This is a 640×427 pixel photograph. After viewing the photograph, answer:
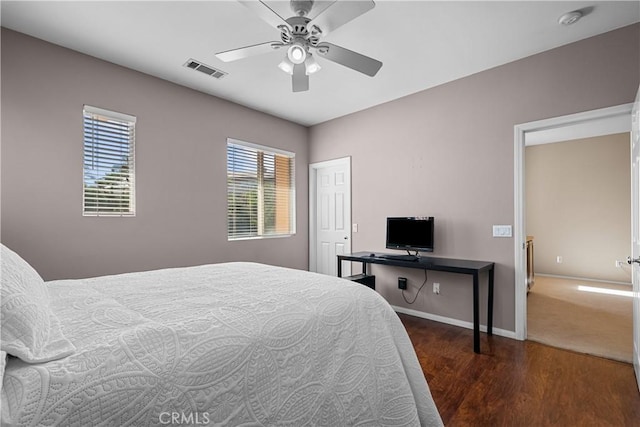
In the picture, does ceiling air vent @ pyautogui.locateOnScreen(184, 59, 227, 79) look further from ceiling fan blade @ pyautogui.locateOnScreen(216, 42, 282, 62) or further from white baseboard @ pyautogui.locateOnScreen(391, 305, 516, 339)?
white baseboard @ pyautogui.locateOnScreen(391, 305, 516, 339)

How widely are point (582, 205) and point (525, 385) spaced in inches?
209

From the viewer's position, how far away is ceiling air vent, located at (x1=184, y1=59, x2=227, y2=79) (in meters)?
3.01

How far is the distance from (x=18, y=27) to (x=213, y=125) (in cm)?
179

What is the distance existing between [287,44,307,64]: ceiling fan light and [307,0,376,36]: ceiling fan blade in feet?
0.48

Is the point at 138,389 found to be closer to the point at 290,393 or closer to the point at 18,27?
the point at 290,393

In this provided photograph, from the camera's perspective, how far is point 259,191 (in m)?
4.40

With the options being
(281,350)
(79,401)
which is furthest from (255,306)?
(79,401)

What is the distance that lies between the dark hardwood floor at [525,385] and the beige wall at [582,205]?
4211 mm

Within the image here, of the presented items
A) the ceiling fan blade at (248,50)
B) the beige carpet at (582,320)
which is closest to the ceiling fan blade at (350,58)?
the ceiling fan blade at (248,50)

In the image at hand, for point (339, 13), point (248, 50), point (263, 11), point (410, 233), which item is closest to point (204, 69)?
point (248, 50)

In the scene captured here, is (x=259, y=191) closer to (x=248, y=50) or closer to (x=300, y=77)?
(x=300, y=77)

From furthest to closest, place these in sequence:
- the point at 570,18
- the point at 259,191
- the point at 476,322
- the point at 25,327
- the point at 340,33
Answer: the point at 259,191, the point at 476,322, the point at 340,33, the point at 570,18, the point at 25,327

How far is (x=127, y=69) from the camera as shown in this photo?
3.08 metres

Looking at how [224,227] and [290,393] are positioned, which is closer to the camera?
[290,393]
